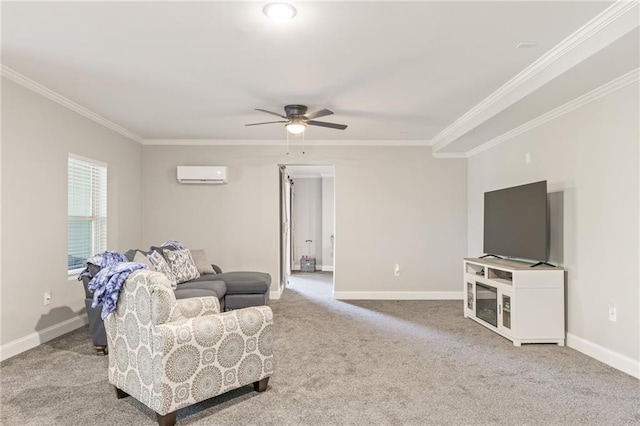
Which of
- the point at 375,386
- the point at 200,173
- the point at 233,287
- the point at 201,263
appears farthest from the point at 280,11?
the point at 200,173

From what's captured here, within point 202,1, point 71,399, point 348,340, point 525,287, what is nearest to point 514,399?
point 525,287

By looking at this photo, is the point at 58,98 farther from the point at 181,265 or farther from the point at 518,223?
the point at 518,223

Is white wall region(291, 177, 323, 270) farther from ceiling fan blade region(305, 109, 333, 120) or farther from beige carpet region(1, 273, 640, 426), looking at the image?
beige carpet region(1, 273, 640, 426)

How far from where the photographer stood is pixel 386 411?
2523 millimetres

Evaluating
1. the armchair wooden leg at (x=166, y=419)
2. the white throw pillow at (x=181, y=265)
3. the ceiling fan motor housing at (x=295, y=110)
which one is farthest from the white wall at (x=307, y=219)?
the armchair wooden leg at (x=166, y=419)

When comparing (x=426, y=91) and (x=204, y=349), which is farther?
(x=426, y=91)

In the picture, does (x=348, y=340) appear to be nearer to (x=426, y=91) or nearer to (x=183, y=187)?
(x=426, y=91)

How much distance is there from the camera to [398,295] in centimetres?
631

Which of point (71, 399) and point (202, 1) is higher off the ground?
point (202, 1)

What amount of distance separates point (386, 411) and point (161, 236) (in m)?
4.76

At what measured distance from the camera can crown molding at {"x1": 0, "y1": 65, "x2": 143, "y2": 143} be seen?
349cm

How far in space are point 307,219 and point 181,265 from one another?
5.49 m

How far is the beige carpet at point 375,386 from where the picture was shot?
2.44 metres

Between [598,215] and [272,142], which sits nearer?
[598,215]
